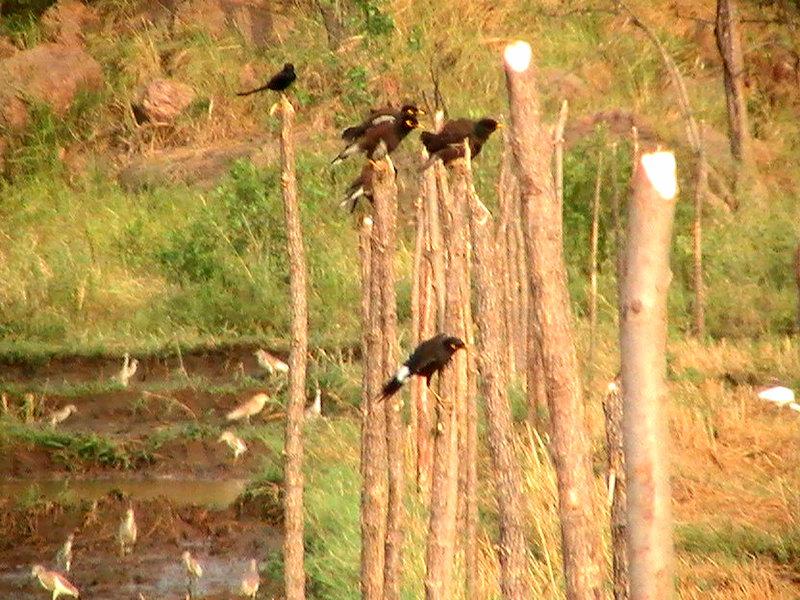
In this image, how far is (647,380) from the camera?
2.09 meters

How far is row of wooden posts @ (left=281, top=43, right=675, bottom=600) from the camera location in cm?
210

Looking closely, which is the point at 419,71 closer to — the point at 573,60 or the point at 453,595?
the point at 573,60

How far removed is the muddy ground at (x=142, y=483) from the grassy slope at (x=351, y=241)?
0.40 metres

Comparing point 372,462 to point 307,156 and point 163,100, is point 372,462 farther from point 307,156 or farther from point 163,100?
point 163,100

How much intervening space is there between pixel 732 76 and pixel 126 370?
6.00m

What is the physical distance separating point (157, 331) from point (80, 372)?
0.90 m

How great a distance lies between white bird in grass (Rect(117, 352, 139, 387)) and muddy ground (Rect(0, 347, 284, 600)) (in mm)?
64

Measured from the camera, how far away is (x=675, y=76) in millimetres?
12250

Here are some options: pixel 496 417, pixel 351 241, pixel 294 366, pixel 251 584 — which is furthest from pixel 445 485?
pixel 351 241

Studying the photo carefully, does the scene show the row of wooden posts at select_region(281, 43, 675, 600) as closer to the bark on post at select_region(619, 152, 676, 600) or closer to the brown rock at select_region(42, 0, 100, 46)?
the bark on post at select_region(619, 152, 676, 600)

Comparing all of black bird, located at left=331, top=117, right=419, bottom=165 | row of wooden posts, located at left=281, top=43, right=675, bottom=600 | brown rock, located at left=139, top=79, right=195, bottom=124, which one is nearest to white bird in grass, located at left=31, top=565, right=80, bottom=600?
row of wooden posts, located at left=281, top=43, right=675, bottom=600

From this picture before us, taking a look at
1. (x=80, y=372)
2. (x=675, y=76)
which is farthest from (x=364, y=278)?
(x=675, y=76)

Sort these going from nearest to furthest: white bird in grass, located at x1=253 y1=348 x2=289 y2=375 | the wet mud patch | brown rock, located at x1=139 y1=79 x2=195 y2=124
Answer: the wet mud patch, white bird in grass, located at x1=253 y1=348 x2=289 y2=375, brown rock, located at x1=139 y1=79 x2=195 y2=124

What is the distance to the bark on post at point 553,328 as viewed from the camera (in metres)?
2.50
